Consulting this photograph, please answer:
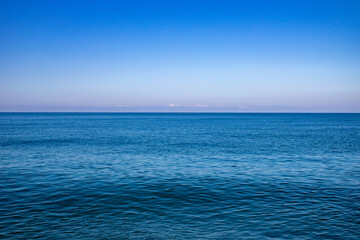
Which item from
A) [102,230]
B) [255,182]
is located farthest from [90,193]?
[255,182]

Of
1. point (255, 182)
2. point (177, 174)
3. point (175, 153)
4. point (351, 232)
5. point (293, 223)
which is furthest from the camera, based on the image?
point (175, 153)

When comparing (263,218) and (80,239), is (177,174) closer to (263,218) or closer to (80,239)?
(263,218)

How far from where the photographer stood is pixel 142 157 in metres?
35.2

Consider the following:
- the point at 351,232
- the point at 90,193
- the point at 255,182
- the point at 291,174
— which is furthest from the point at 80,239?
the point at 291,174

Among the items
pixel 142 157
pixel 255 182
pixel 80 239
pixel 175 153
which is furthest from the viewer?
pixel 175 153

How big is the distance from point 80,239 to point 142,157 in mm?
22869

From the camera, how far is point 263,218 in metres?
14.8

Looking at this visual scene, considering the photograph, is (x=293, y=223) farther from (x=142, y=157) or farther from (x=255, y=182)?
(x=142, y=157)

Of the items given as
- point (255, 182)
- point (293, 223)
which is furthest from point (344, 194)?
point (293, 223)

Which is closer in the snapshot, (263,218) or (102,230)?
(102,230)

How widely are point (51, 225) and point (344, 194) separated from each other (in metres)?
19.4

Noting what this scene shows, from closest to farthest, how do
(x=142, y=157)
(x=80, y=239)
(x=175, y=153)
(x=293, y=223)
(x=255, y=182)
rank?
(x=80, y=239), (x=293, y=223), (x=255, y=182), (x=142, y=157), (x=175, y=153)

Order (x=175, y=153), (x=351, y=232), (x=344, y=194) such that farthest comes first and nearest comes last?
(x=175, y=153) < (x=344, y=194) < (x=351, y=232)

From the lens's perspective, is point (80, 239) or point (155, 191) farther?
point (155, 191)
